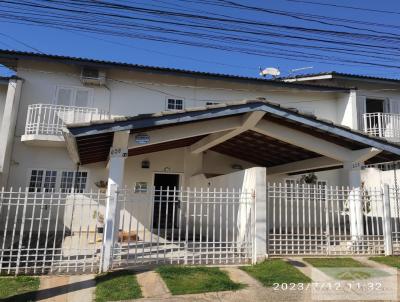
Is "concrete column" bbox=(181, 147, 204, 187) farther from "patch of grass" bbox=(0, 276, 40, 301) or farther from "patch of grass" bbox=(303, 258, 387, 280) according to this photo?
"patch of grass" bbox=(0, 276, 40, 301)

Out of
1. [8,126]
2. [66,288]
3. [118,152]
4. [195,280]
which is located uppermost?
[8,126]

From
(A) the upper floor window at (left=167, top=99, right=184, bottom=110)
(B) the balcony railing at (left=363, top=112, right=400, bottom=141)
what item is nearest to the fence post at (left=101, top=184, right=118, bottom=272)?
(A) the upper floor window at (left=167, top=99, right=184, bottom=110)

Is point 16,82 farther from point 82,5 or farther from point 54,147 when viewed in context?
point 82,5

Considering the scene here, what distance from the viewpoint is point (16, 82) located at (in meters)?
12.7

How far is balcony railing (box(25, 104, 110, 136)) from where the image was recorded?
1241cm

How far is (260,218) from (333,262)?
1.81 metres

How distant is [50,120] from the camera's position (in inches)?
506

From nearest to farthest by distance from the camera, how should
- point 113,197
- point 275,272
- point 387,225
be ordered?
point 275,272
point 113,197
point 387,225

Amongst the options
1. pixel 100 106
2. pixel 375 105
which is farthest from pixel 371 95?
pixel 100 106

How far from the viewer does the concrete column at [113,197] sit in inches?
258

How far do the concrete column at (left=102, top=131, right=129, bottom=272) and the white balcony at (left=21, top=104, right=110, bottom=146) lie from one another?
577 centimetres

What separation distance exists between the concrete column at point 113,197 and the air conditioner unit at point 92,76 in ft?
23.7

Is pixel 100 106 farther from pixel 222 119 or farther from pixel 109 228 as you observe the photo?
pixel 109 228

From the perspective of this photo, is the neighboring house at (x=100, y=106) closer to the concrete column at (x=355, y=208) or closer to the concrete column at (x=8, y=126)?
the concrete column at (x=8, y=126)
